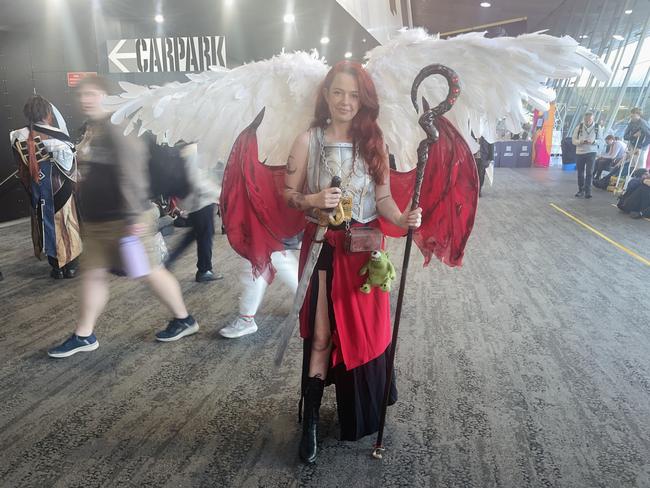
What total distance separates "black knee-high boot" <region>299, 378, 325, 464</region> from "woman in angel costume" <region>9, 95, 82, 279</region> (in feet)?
9.69

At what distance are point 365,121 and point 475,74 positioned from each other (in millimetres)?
396

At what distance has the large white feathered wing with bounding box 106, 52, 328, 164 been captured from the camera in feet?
5.76

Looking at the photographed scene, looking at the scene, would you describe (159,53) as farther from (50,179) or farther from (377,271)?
(377,271)

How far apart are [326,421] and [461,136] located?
1321 millimetres

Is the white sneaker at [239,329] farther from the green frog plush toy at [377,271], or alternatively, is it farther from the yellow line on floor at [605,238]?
the yellow line on floor at [605,238]

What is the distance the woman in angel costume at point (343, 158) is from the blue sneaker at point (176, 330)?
3.98 feet

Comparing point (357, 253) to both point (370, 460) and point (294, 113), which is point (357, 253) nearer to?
point (294, 113)

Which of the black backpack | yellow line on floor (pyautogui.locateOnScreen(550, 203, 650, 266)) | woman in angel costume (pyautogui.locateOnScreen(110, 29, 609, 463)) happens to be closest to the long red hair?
woman in angel costume (pyautogui.locateOnScreen(110, 29, 609, 463))

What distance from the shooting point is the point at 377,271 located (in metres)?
1.74

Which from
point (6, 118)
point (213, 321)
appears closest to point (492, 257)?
point (213, 321)

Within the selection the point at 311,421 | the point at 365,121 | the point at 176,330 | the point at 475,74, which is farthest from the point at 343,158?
the point at 176,330

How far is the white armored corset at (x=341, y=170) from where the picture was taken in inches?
67.2

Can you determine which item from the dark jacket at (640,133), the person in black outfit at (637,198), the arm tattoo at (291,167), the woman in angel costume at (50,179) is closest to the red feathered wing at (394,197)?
the arm tattoo at (291,167)

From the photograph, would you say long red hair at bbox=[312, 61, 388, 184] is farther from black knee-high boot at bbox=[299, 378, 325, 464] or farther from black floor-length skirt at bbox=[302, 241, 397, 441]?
black knee-high boot at bbox=[299, 378, 325, 464]
